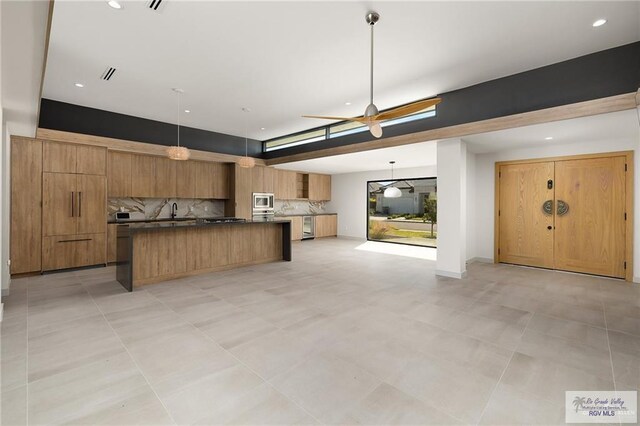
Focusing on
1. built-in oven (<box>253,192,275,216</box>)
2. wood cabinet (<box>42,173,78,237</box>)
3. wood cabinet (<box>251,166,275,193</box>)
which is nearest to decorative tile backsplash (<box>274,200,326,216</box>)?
built-in oven (<box>253,192,275,216</box>)

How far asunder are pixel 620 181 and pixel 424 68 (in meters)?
4.12

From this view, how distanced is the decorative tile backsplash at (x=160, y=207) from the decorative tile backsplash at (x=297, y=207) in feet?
7.21

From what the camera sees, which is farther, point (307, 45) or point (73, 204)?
point (73, 204)

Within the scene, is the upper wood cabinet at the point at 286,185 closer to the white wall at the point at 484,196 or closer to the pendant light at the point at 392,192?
the pendant light at the point at 392,192

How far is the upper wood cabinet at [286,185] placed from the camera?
9.38m

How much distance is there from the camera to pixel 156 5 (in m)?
2.77

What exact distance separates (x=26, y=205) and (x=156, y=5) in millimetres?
4520

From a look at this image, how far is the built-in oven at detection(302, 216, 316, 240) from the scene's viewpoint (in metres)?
10.1

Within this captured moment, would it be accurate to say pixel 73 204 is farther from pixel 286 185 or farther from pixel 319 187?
pixel 319 187

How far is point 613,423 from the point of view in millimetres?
1714

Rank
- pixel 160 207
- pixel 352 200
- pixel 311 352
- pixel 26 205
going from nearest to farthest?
pixel 311 352 → pixel 26 205 → pixel 160 207 → pixel 352 200

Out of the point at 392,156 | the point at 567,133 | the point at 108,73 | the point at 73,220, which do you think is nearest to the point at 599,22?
the point at 567,133

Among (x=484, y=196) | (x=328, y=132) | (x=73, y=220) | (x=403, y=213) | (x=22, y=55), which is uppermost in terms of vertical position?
(x=328, y=132)

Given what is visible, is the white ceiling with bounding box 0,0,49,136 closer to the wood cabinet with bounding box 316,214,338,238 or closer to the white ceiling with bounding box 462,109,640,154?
the white ceiling with bounding box 462,109,640,154
